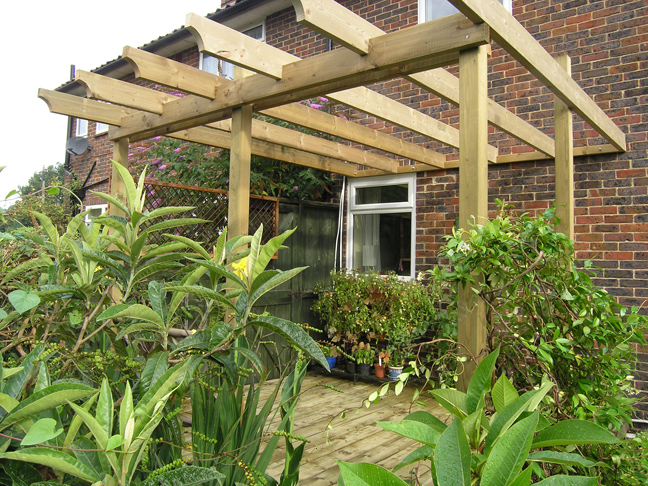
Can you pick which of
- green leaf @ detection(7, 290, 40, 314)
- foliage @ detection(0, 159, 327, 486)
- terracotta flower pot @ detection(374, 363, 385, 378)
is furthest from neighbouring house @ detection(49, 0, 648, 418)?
green leaf @ detection(7, 290, 40, 314)

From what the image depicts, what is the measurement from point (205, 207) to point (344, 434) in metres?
2.49

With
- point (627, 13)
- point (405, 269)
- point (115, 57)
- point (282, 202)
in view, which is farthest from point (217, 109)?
point (115, 57)

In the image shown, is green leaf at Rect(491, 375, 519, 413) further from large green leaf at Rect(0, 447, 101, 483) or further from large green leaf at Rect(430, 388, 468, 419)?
large green leaf at Rect(0, 447, 101, 483)

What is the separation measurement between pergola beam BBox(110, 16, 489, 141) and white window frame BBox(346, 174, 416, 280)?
2.65 meters

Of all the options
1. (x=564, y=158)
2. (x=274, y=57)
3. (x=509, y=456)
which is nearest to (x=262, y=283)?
(x=509, y=456)

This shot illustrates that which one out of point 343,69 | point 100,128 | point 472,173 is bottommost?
point 472,173

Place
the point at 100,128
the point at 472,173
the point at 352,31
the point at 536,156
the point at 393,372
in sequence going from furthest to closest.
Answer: the point at 100,128, the point at 393,372, the point at 536,156, the point at 352,31, the point at 472,173

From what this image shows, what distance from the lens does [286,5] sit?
21.7 ft

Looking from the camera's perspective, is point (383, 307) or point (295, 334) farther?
point (383, 307)

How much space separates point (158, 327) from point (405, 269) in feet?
15.2

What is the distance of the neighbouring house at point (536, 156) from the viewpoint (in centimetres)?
418

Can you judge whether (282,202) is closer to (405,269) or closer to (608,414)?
(405,269)

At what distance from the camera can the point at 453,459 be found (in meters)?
0.76

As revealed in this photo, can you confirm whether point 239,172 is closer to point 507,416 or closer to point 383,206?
point 507,416
